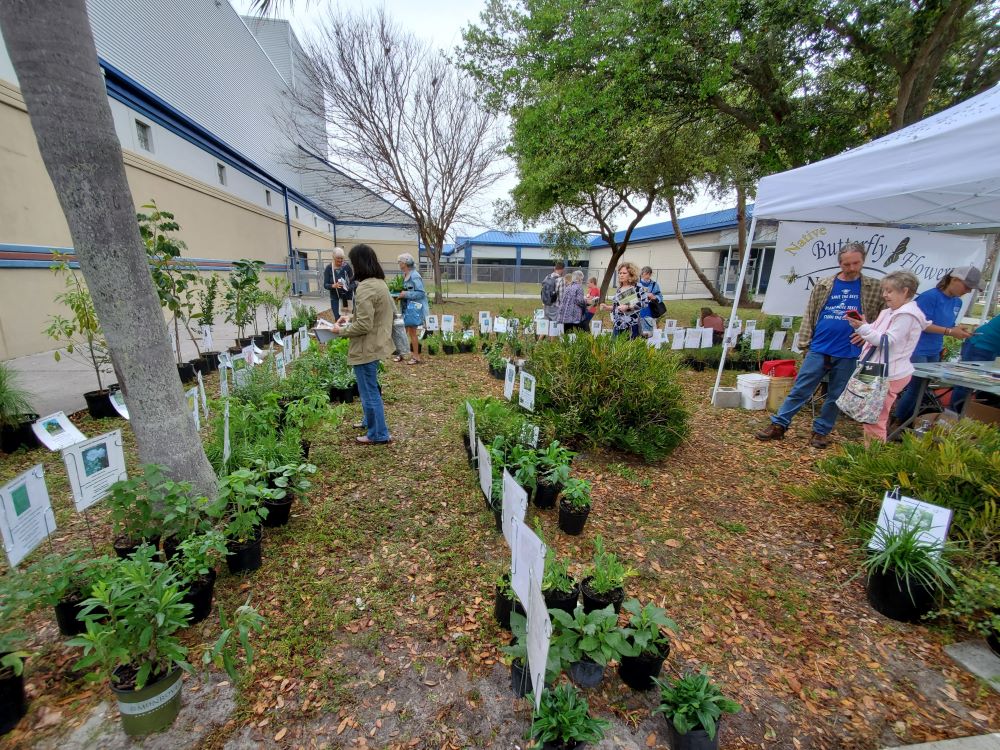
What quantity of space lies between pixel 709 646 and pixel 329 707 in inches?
66.4

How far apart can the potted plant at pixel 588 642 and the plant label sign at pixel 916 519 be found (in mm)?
1645

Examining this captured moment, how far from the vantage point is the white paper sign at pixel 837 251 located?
→ 5590mm

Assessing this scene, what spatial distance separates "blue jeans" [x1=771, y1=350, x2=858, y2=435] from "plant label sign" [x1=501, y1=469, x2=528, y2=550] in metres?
3.63

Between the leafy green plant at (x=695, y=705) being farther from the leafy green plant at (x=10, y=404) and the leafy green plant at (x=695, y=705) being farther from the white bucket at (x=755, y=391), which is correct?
the leafy green plant at (x=10, y=404)

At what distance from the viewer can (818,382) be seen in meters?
4.07

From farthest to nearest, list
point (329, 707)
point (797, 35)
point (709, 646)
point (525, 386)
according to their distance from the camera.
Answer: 1. point (797, 35)
2. point (525, 386)
3. point (709, 646)
4. point (329, 707)

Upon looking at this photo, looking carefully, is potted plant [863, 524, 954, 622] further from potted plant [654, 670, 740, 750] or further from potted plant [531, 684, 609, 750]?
potted plant [531, 684, 609, 750]

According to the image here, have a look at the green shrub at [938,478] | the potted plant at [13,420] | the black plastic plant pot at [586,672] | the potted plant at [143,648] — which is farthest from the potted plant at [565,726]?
the potted plant at [13,420]

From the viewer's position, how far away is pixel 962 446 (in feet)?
8.49

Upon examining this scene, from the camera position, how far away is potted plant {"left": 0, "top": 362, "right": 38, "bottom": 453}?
336cm

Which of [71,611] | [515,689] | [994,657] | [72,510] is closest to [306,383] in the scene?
[72,510]

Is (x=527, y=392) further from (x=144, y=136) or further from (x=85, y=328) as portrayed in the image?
(x=144, y=136)

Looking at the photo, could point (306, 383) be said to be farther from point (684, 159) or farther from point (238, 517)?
point (684, 159)

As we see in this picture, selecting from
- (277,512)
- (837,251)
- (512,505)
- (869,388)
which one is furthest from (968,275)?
(277,512)
